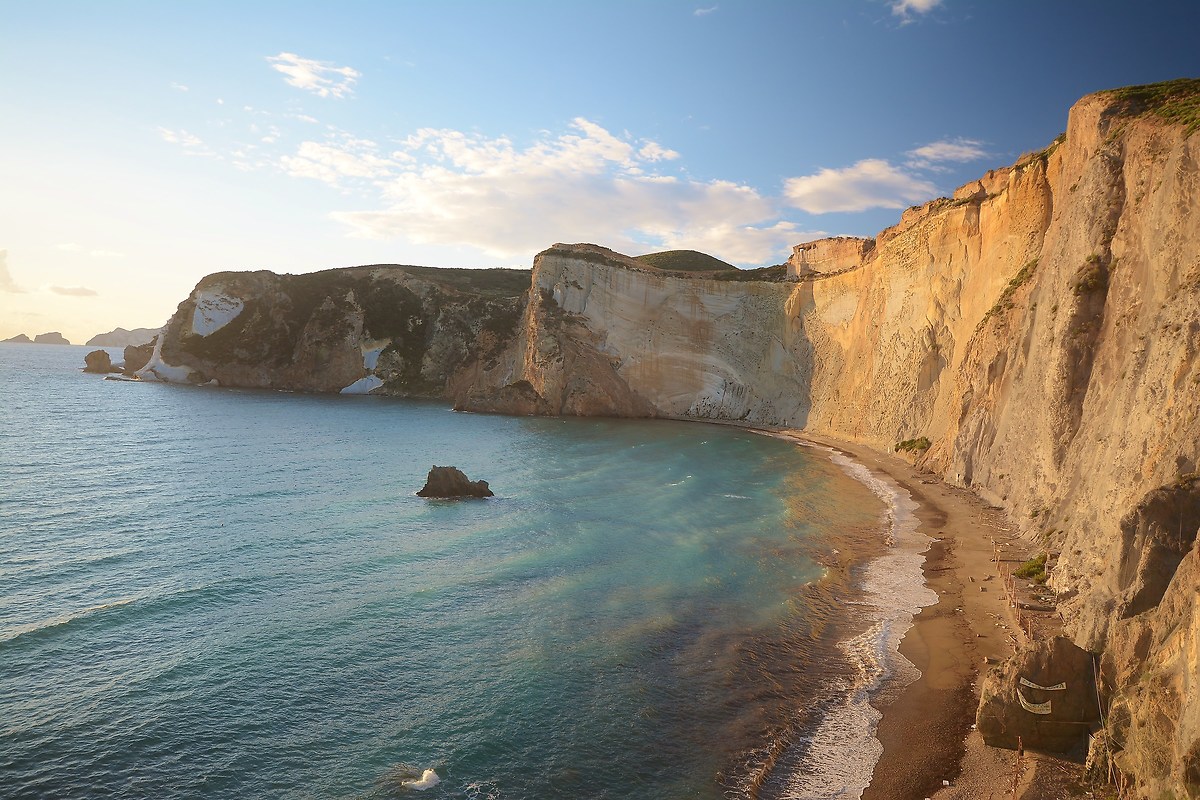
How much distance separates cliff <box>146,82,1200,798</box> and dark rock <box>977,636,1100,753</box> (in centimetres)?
50

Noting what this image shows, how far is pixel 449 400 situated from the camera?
300 feet

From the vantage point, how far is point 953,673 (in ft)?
49.5

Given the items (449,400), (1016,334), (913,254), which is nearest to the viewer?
(1016,334)

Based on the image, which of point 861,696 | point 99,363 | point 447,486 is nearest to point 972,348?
point 861,696

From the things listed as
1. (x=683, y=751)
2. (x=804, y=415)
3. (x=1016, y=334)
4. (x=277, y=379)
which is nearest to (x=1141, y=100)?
(x=1016, y=334)

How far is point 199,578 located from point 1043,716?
21.3 m

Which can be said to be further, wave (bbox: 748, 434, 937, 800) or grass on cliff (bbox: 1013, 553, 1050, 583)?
grass on cliff (bbox: 1013, 553, 1050, 583)

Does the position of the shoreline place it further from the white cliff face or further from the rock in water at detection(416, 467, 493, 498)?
the white cliff face

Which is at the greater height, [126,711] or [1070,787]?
[1070,787]

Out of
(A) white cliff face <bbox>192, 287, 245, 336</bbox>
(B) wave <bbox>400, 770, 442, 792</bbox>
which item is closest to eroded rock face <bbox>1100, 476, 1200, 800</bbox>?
(B) wave <bbox>400, 770, 442, 792</bbox>

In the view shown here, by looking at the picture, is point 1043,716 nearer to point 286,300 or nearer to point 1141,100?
point 1141,100

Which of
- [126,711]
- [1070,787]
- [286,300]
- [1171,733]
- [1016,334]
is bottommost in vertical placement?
[126,711]

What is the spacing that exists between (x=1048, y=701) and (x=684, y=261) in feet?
443

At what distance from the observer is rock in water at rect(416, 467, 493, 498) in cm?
3259
